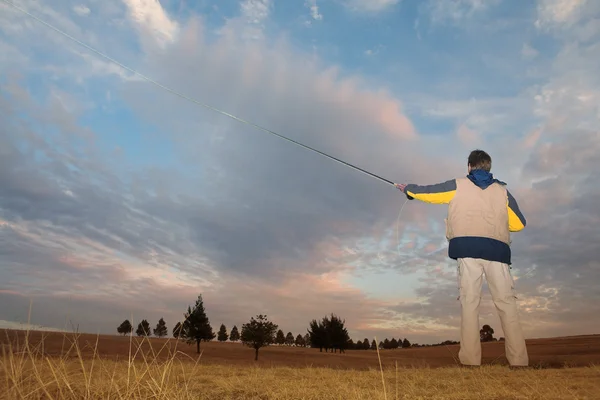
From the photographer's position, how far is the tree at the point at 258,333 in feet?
178

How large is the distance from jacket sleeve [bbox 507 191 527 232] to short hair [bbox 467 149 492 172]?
0.66m

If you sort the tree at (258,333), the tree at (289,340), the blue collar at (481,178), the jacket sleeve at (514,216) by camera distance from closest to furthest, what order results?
the blue collar at (481,178), the jacket sleeve at (514,216), the tree at (258,333), the tree at (289,340)

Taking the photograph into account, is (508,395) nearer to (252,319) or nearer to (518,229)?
(518,229)

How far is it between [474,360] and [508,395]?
11.7 feet

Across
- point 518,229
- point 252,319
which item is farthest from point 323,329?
point 518,229

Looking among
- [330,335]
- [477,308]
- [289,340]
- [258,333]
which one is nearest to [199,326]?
[258,333]

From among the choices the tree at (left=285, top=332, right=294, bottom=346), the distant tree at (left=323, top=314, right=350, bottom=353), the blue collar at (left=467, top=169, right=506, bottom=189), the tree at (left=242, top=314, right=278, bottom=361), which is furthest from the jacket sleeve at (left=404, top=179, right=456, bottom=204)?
the tree at (left=285, top=332, right=294, bottom=346)

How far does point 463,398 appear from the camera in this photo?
4.00 meters

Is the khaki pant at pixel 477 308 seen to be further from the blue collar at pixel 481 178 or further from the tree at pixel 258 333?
the tree at pixel 258 333

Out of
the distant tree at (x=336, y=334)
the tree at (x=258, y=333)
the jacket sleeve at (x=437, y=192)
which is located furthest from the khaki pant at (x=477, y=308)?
the distant tree at (x=336, y=334)

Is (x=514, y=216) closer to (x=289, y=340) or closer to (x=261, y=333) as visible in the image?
(x=261, y=333)

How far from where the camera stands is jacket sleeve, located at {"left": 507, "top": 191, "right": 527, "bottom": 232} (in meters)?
8.01

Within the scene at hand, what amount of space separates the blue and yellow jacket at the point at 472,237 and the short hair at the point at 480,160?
0.17 m

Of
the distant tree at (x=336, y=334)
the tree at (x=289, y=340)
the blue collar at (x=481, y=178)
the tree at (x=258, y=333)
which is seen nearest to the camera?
the blue collar at (x=481, y=178)
